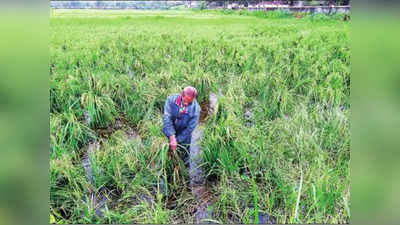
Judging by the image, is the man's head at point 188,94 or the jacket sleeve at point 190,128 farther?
the jacket sleeve at point 190,128

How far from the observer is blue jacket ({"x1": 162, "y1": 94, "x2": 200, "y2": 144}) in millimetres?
2568

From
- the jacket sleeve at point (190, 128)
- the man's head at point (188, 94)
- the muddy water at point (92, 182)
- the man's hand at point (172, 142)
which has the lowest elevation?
the muddy water at point (92, 182)

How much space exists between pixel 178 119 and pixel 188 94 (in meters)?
0.25

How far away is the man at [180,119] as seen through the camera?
2.56 meters

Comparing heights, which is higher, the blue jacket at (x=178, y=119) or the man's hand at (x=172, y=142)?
the blue jacket at (x=178, y=119)

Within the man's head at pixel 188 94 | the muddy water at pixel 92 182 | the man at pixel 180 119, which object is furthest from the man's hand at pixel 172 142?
the muddy water at pixel 92 182

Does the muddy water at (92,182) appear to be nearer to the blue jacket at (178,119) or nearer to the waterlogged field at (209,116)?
the waterlogged field at (209,116)

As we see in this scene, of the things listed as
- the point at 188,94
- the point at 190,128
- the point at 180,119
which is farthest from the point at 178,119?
the point at 188,94

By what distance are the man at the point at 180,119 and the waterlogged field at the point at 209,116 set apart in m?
0.13

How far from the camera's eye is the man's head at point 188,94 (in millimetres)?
2477

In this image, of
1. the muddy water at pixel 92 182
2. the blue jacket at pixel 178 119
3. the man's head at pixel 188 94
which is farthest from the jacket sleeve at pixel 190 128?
→ the muddy water at pixel 92 182
